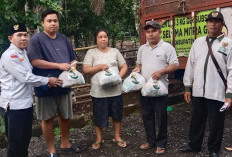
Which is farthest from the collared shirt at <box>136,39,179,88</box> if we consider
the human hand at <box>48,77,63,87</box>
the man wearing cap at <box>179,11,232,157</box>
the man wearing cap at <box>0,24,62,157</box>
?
the man wearing cap at <box>0,24,62,157</box>

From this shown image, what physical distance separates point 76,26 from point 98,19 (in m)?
1.00

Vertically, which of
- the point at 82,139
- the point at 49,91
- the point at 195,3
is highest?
the point at 195,3

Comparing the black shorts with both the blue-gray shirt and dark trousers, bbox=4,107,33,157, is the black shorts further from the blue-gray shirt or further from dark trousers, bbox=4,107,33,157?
dark trousers, bbox=4,107,33,157

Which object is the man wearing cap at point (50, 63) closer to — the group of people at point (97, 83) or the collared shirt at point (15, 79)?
the group of people at point (97, 83)

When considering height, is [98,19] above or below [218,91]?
above

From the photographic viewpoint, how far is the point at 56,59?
9.70 feet

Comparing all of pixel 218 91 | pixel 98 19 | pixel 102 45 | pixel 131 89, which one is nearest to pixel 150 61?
pixel 131 89

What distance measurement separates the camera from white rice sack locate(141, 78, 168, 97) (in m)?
3.07

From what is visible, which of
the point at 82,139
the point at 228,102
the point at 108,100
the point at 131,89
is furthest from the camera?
A: the point at 82,139

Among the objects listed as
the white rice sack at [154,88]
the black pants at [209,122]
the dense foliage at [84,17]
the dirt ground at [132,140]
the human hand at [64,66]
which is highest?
the dense foliage at [84,17]

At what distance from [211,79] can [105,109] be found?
1396 millimetres

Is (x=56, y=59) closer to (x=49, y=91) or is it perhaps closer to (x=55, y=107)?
(x=49, y=91)

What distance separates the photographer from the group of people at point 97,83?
2537 mm

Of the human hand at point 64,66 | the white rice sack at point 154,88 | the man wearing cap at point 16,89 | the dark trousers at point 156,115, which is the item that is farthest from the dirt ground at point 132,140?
the human hand at point 64,66
